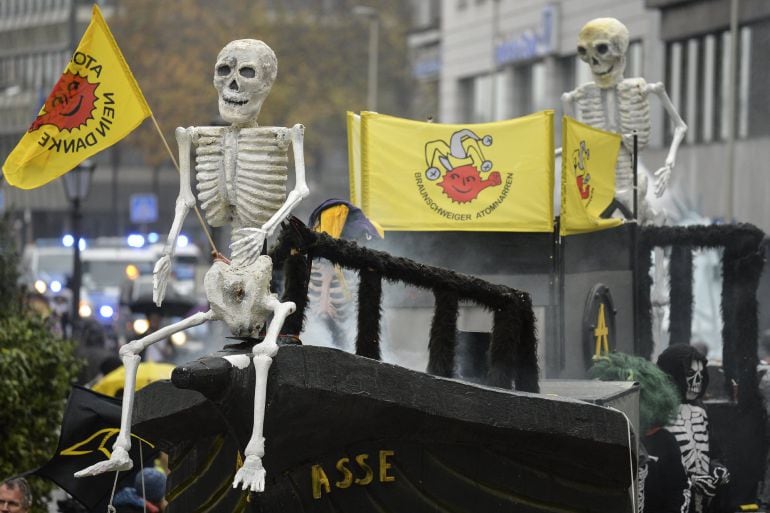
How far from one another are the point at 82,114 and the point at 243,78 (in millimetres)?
1409

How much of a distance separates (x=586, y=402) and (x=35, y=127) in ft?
9.78

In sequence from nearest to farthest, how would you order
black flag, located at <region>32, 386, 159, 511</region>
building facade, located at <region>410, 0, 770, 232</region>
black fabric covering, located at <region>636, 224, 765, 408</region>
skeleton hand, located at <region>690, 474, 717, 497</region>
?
1. skeleton hand, located at <region>690, 474, 717, 497</region>
2. black flag, located at <region>32, 386, 159, 511</region>
3. black fabric covering, located at <region>636, 224, 765, 408</region>
4. building facade, located at <region>410, 0, 770, 232</region>

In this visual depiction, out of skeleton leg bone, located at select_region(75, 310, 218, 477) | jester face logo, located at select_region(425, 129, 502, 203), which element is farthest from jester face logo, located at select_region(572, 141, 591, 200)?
skeleton leg bone, located at select_region(75, 310, 218, 477)

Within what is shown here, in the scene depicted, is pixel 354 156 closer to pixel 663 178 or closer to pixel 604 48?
pixel 604 48

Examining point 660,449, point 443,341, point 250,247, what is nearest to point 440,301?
point 443,341

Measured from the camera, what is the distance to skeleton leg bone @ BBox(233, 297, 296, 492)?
751cm

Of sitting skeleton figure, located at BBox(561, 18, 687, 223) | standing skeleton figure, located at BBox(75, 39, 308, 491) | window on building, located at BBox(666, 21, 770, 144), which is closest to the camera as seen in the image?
standing skeleton figure, located at BBox(75, 39, 308, 491)

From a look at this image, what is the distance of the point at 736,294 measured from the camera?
42.2ft

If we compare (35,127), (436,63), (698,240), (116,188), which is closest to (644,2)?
(436,63)

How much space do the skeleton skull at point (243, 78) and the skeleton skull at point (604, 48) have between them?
5.33 meters

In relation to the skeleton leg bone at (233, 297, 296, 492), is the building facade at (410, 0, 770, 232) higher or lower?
higher

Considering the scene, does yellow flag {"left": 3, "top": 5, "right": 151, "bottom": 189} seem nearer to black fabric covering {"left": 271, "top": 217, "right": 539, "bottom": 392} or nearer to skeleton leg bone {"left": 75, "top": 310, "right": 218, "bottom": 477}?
black fabric covering {"left": 271, "top": 217, "right": 539, "bottom": 392}

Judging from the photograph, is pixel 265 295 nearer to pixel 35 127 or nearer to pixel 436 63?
pixel 35 127

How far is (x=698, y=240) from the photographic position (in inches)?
512
